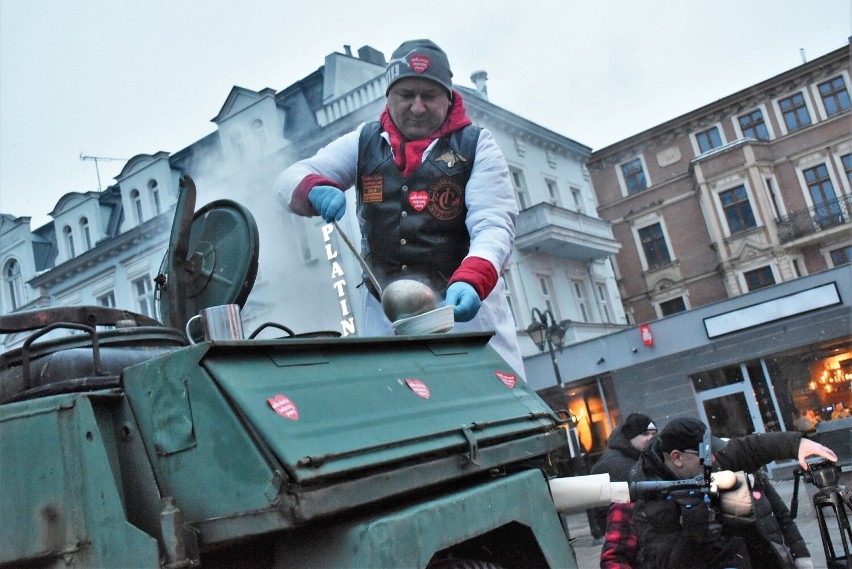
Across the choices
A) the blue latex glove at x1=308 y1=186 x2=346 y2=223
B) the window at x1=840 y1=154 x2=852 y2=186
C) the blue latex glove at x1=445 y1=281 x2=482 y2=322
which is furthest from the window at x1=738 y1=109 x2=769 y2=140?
Answer: the blue latex glove at x1=445 y1=281 x2=482 y2=322

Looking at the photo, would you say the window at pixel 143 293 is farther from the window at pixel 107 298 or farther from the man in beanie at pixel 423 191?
the man in beanie at pixel 423 191

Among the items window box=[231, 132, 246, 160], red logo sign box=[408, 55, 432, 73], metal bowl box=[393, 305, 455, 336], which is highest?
window box=[231, 132, 246, 160]

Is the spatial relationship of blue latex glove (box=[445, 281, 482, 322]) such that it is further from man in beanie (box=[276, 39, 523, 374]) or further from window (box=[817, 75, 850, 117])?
window (box=[817, 75, 850, 117])

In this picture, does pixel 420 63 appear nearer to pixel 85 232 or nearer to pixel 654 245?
pixel 85 232

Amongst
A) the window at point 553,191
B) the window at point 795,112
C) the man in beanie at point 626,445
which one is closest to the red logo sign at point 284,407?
the man in beanie at point 626,445

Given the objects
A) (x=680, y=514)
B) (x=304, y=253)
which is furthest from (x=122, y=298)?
(x=680, y=514)

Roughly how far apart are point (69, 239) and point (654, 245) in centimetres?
3055

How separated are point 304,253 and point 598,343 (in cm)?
1215

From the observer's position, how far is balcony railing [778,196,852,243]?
30414mm

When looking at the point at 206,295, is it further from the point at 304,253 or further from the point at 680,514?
the point at 304,253

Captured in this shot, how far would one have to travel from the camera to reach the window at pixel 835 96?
101 ft

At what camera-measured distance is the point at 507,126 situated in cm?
2398

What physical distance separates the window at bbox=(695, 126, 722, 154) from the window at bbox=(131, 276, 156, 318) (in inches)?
1132

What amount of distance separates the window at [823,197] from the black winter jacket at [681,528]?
29.2 m
